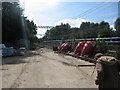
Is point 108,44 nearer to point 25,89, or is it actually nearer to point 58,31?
point 25,89

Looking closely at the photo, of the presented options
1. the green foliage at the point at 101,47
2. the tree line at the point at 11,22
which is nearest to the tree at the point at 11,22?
the tree line at the point at 11,22

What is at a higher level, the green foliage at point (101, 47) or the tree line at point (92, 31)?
the tree line at point (92, 31)

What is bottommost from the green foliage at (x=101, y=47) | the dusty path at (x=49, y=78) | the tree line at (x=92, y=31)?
the dusty path at (x=49, y=78)

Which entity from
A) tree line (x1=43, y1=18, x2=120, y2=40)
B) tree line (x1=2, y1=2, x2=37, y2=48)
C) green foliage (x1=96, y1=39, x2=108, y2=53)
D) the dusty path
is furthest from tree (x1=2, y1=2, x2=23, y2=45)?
the dusty path

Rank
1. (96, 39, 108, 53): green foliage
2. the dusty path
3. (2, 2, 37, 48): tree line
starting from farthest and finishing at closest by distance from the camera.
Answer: (2, 2, 37, 48): tree line
(96, 39, 108, 53): green foliage
the dusty path

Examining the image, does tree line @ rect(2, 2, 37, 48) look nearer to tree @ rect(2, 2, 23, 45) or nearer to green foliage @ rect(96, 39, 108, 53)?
tree @ rect(2, 2, 23, 45)

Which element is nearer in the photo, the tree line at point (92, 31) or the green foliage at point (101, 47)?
the green foliage at point (101, 47)

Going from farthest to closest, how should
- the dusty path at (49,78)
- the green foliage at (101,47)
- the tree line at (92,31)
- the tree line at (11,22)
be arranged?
the tree line at (92,31)
the tree line at (11,22)
the green foliage at (101,47)
the dusty path at (49,78)

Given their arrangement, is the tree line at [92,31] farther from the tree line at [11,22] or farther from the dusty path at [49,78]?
the dusty path at [49,78]

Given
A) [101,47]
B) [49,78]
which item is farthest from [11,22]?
[49,78]

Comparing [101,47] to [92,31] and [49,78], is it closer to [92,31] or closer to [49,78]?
[49,78]

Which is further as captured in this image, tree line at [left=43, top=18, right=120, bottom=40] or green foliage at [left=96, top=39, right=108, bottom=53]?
tree line at [left=43, top=18, right=120, bottom=40]

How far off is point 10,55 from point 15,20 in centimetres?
2427

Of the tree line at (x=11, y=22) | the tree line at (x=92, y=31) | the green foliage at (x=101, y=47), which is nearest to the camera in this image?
the green foliage at (x=101, y=47)
